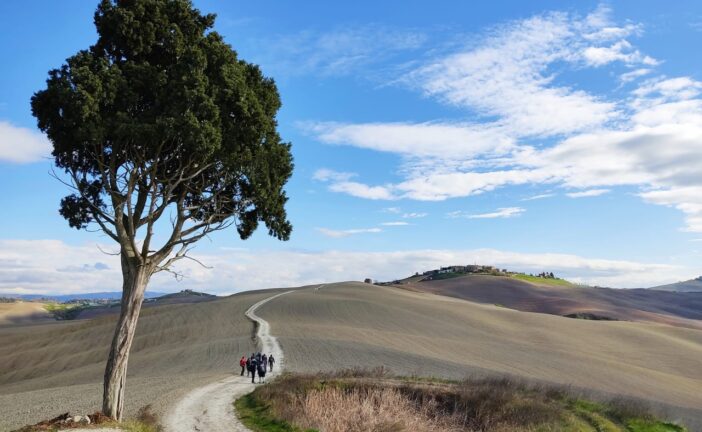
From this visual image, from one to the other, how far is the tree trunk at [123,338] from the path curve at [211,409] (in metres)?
2.18

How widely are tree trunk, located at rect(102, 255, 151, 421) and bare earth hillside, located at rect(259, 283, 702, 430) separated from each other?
16.1 metres

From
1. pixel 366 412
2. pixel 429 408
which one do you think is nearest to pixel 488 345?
pixel 429 408


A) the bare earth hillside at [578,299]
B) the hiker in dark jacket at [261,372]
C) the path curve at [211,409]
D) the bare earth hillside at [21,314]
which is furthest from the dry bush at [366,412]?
the bare earth hillside at [21,314]

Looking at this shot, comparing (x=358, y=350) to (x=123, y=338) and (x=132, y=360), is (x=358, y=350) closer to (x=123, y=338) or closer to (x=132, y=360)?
(x=132, y=360)

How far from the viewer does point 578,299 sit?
119688 millimetres

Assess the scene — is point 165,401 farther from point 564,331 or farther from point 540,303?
point 540,303

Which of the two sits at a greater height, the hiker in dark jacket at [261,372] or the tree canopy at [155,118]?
the tree canopy at [155,118]

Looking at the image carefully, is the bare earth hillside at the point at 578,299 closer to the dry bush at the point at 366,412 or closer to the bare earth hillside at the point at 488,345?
the bare earth hillside at the point at 488,345

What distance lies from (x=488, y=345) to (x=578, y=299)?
255 ft

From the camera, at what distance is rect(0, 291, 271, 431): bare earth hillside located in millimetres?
25986

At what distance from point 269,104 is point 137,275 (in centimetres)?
867

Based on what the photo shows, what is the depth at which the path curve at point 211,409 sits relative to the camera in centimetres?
2003

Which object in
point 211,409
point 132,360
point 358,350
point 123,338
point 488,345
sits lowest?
point 488,345

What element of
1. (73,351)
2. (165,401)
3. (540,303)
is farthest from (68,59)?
(540,303)
